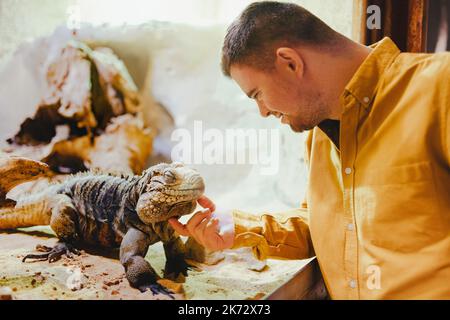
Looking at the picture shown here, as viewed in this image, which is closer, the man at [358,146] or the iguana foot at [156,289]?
the man at [358,146]

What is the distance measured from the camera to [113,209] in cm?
189

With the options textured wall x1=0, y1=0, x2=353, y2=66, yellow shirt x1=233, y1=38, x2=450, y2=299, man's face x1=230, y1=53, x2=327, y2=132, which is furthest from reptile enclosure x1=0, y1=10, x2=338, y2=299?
man's face x1=230, y1=53, x2=327, y2=132

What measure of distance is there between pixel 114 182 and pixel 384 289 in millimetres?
1266

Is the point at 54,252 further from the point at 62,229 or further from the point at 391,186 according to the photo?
the point at 391,186

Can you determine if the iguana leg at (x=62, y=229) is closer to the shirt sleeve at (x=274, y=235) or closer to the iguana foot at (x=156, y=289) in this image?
the iguana foot at (x=156, y=289)

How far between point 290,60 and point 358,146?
42cm

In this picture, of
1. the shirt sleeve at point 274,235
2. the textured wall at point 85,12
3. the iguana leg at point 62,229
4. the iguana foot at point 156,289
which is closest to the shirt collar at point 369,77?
the shirt sleeve at point 274,235

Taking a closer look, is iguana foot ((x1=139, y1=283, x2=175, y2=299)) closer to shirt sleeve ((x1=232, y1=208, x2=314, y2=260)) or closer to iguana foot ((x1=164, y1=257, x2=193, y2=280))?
iguana foot ((x1=164, y1=257, x2=193, y2=280))

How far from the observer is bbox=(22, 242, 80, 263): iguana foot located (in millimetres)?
1708

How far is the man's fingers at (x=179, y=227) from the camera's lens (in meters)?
1.72

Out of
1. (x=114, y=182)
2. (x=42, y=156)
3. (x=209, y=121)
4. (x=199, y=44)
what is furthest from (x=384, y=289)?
(x=199, y=44)

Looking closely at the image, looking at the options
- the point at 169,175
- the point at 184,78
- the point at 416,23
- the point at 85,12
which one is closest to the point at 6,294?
the point at 169,175

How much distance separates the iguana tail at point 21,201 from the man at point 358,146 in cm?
71

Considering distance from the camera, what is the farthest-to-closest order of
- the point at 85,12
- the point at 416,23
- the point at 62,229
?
1. the point at 85,12
2. the point at 416,23
3. the point at 62,229
